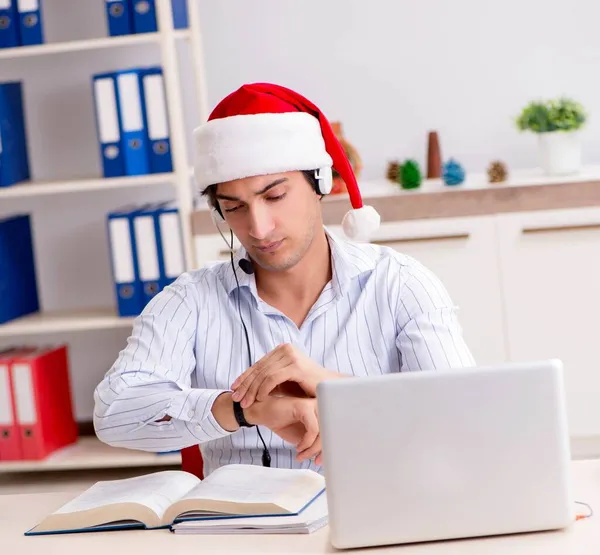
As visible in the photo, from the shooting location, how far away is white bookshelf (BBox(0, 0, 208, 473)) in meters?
3.31

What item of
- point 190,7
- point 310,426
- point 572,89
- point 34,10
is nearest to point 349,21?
point 190,7

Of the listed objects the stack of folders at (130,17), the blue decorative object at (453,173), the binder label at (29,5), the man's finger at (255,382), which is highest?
the binder label at (29,5)

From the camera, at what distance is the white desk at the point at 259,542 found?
1.25 m

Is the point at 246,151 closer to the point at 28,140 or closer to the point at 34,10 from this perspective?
the point at 34,10

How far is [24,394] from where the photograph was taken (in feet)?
11.3

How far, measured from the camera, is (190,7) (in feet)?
11.5

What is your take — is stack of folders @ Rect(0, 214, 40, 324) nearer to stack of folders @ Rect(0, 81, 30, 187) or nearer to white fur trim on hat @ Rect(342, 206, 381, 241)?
stack of folders @ Rect(0, 81, 30, 187)

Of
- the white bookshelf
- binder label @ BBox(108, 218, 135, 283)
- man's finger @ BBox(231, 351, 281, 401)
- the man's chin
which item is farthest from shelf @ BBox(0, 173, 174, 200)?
man's finger @ BBox(231, 351, 281, 401)

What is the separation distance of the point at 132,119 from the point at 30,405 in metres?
1.00

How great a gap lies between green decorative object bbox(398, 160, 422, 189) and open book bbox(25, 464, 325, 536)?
70.7 inches

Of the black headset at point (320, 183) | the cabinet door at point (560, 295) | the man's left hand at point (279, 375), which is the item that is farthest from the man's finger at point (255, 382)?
the cabinet door at point (560, 295)

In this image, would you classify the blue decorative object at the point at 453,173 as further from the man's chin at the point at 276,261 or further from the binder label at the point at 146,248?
the man's chin at the point at 276,261

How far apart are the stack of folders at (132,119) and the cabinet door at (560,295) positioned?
3.65ft

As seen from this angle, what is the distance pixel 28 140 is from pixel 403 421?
2.88 metres
